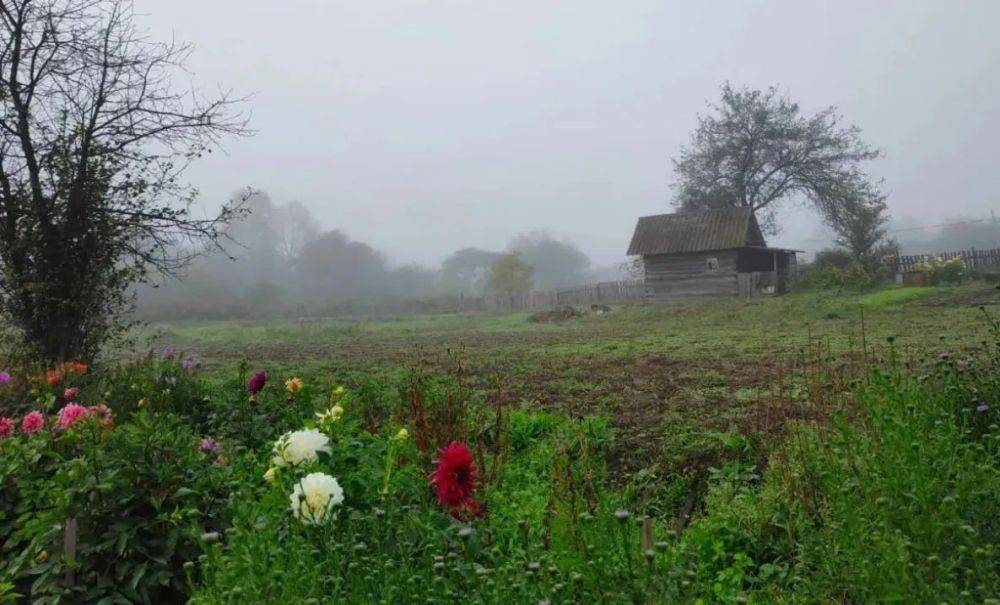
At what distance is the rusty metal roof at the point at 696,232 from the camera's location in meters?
31.5

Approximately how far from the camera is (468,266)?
253 feet

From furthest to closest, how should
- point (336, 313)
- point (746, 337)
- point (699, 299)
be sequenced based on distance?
point (336, 313)
point (699, 299)
point (746, 337)

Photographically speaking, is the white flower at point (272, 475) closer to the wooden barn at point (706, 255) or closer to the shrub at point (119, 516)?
the shrub at point (119, 516)

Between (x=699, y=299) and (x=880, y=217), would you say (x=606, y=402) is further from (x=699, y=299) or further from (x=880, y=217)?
(x=880, y=217)

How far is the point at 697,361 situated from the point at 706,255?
2273cm

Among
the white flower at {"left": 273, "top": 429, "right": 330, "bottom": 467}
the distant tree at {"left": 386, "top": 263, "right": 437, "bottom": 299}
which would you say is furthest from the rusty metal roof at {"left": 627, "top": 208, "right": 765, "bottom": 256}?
the white flower at {"left": 273, "top": 429, "right": 330, "bottom": 467}

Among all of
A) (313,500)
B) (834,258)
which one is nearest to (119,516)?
(313,500)

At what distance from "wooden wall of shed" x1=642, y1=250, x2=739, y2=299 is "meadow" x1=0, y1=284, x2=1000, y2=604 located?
2635 cm

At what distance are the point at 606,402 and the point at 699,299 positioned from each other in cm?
2546

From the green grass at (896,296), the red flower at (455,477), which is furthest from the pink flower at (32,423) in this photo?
the green grass at (896,296)

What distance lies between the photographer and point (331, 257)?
60.4 m

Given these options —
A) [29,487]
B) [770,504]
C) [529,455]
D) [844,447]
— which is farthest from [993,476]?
[29,487]

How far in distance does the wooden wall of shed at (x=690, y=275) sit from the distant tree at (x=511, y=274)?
76.0ft

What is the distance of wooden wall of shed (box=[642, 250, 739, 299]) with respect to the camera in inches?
1239
